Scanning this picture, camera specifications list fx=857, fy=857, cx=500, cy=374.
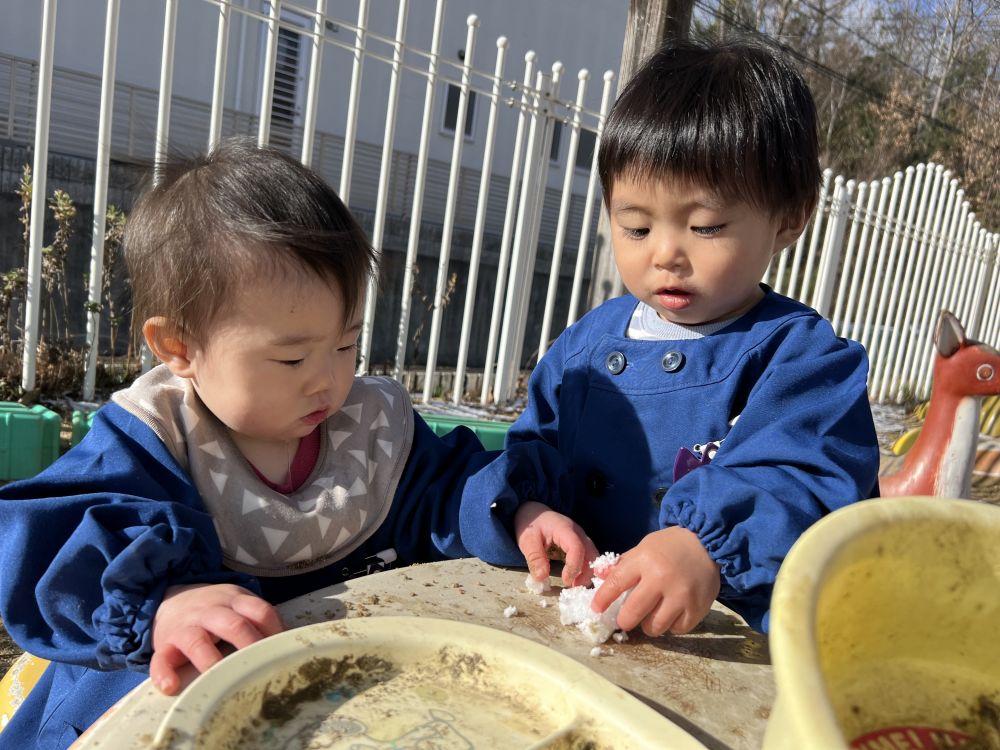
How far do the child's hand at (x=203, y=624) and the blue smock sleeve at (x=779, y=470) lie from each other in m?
0.56

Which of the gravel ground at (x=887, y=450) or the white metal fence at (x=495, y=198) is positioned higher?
the white metal fence at (x=495, y=198)

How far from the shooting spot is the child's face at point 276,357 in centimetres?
123

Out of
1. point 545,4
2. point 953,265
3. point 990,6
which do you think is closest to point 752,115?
point 953,265

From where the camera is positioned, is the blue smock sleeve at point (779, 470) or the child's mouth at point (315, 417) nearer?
the blue smock sleeve at point (779, 470)

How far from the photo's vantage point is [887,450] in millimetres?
5352

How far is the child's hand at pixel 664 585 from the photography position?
104 centimetres

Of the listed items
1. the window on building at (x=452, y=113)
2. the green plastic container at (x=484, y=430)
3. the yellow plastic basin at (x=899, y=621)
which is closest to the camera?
the yellow plastic basin at (x=899, y=621)

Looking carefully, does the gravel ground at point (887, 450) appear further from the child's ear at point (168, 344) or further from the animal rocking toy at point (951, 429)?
the animal rocking toy at point (951, 429)

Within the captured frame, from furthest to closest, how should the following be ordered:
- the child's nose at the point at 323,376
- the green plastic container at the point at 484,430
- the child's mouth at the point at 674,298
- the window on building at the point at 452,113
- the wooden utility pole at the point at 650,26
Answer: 1. the window on building at the point at 452,113
2. the wooden utility pole at the point at 650,26
3. the green plastic container at the point at 484,430
4. the child's mouth at the point at 674,298
5. the child's nose at the point at 323,376

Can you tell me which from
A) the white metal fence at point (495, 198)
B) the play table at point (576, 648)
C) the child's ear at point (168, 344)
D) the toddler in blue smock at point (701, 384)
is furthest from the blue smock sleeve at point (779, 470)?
the white metal fence at point (495, 198)

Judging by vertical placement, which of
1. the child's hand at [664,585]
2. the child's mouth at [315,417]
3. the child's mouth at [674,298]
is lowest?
the child's hand at [664,585]

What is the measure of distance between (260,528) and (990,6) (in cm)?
1841

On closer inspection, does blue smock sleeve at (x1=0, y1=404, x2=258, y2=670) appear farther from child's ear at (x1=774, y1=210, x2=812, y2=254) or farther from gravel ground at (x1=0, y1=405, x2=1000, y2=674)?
gravel ground at (x1=0, y1=405, x2=1000, y2=674)

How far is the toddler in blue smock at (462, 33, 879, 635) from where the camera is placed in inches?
44.8
